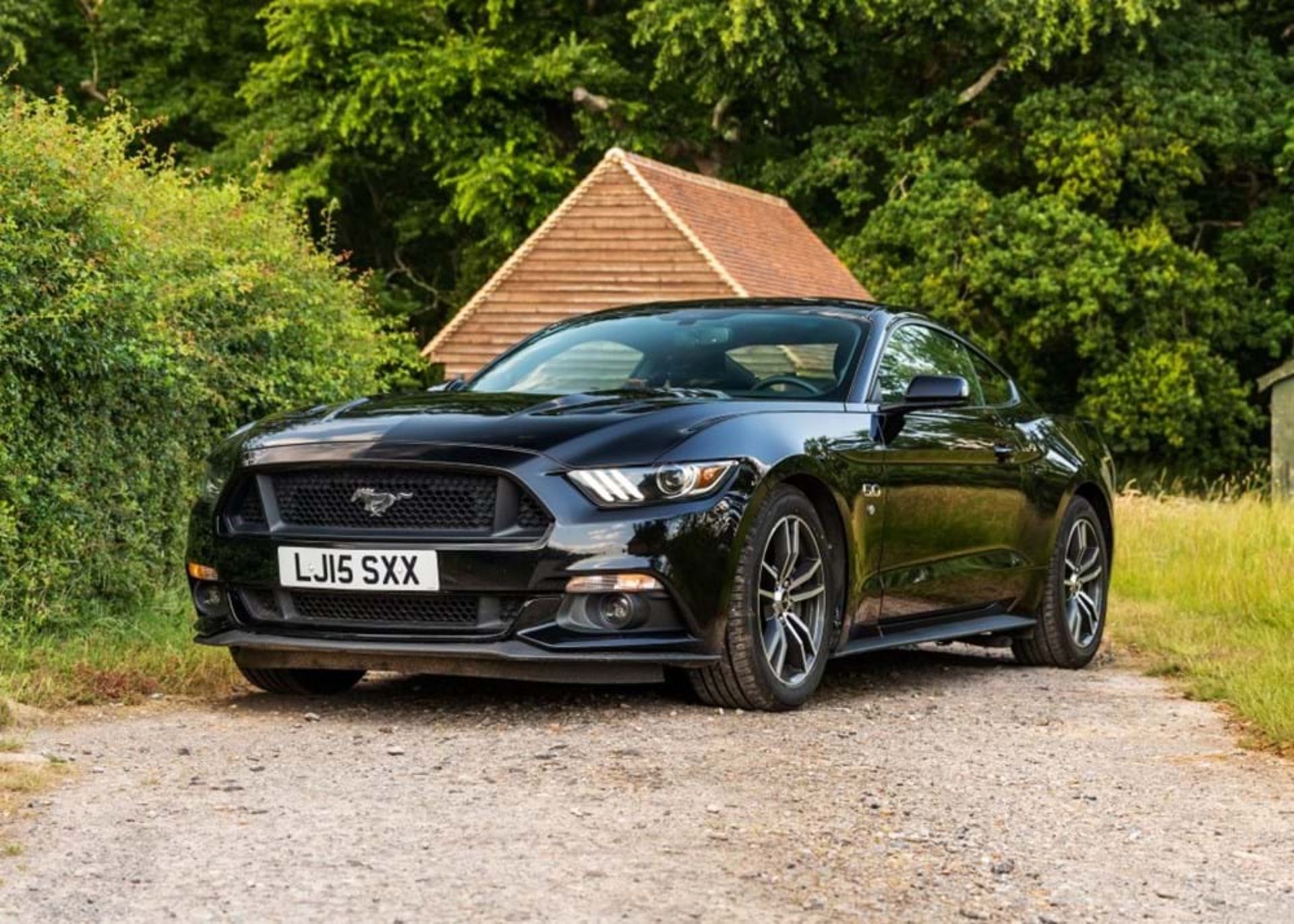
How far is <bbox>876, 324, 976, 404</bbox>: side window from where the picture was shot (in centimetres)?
811

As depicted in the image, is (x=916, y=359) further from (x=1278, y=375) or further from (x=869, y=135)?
(x=869, y=135)

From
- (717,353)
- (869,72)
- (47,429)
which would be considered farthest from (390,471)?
(869,72)

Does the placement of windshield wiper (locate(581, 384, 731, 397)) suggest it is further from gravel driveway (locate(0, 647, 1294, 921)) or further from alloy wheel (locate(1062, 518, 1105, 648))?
alloy wheel (locate(1062, 518, 1105, 648))

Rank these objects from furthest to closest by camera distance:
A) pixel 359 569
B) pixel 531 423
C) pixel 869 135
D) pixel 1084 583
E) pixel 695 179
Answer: pixel 869 135 → pixel 695 179 → pixel 1084 583 → pixel 531 423 → pixel 359 569

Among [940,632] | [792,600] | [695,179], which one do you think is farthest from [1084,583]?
[695,179]

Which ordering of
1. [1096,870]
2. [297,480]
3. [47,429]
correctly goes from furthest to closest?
[47,429] → [297,480] → [1096,870]

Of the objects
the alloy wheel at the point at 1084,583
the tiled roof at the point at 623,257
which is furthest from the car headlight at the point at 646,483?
the tiled roof at the point at 623,257

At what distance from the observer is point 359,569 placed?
6.66 metres

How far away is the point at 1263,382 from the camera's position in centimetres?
3756

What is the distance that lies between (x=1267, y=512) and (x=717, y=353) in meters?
11.2

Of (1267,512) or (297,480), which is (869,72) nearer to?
(1267,512)

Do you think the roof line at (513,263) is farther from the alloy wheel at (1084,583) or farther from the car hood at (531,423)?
the car hood at (531,423)

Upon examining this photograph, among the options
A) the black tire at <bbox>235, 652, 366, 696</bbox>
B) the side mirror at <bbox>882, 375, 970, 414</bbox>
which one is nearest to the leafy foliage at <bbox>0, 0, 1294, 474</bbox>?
the side mirror at <bbox>882, 375, 970, 414</bbox>

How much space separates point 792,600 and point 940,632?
1274 millimetres
